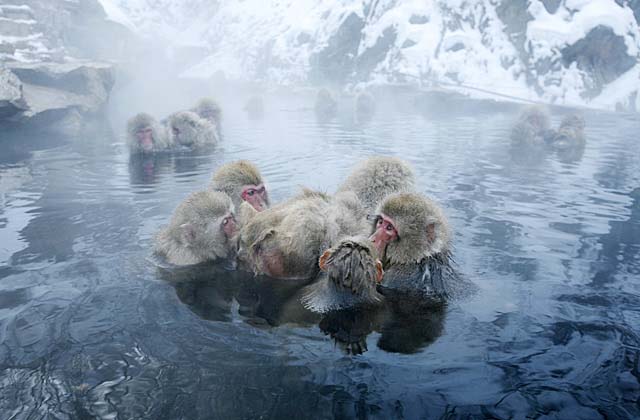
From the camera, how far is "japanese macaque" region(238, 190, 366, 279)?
3.20 m

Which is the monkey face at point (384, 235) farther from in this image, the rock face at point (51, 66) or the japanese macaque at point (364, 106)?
the japanese macaque at point (364, 106)

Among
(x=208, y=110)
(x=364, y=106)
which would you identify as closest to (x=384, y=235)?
(x=208, y=110)

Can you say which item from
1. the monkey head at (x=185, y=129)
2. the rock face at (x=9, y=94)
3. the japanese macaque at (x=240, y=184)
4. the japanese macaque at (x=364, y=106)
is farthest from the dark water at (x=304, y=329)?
the japanese macaque at (x=364, y=106)

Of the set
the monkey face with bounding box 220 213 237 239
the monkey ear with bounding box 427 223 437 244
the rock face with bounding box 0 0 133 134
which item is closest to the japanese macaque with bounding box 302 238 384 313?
the monkey ear with bounding box 427 223 437 244

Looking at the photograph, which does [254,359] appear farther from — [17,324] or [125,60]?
[125,60]

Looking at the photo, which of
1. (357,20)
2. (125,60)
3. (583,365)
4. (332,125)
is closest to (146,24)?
(125,60)

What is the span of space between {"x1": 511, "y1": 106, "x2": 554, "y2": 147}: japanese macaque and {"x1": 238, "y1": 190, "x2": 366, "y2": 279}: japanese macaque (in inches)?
297

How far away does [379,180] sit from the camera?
3930 mm

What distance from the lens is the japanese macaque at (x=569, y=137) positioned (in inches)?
374

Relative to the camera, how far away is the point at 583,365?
7.88ft

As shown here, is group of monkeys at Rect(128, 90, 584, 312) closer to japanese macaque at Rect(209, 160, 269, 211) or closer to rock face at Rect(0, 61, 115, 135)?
japanese macaque at Rect(209, 160, 269, 211)

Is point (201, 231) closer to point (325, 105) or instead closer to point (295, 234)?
point (295, 234)

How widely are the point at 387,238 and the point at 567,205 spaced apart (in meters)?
3.38

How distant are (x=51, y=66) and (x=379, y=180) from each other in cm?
1307
